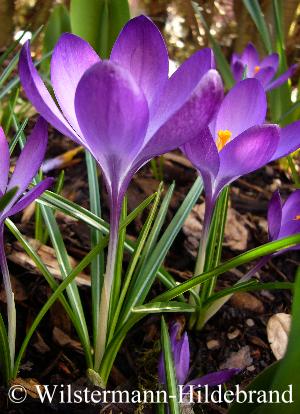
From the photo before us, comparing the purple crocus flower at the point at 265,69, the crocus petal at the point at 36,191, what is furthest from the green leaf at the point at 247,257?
the purple crocus flower at the point at 265,69

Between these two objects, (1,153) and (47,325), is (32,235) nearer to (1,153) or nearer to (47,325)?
(47,325)

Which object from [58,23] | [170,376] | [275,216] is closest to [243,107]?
[275,216]

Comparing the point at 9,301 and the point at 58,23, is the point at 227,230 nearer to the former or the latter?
the point at 9,301

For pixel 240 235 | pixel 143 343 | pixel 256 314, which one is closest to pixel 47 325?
pixel 143 343

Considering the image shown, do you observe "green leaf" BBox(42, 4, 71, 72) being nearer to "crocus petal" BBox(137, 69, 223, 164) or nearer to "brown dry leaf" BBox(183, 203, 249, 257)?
"brown dry leaf" BBox(183, 203, 249, 257)

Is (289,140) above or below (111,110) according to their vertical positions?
below

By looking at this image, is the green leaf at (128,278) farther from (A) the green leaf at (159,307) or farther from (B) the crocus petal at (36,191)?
(B) the crocus petal at (36,191)
